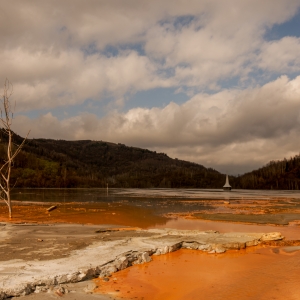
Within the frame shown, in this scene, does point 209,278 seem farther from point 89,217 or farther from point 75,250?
point 89,217

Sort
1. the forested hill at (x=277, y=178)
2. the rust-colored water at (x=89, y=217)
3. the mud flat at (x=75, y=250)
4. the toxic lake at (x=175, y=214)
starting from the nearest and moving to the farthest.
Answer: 1. the mud flat at (x=75, y=250)
2. the toxic lake at (x=175, y=214)
3. the rust-colored water at (x=89, y=217)
4. the forested hill at (x=277, y=178)

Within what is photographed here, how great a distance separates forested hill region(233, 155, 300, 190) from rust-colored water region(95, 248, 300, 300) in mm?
161509

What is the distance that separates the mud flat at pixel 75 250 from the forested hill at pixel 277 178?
523 ft

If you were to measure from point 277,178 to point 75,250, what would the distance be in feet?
584

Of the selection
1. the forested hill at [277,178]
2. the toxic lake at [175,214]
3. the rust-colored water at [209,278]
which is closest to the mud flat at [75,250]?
the rust-colored water at [209,278]

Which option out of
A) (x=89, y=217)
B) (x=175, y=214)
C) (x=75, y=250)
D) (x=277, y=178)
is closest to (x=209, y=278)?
(x=75, y=250)

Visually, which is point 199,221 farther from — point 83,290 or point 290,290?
point 83,290

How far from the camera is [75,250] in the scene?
12406 mm

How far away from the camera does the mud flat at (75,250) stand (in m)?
8.65

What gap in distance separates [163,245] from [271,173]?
181 meters

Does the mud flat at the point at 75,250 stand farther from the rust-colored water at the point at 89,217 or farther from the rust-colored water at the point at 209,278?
the rust-colored water at the point at 89,217

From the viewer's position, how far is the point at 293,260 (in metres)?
12.5

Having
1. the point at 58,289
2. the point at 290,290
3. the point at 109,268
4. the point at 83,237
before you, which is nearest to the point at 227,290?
the point at 290,290

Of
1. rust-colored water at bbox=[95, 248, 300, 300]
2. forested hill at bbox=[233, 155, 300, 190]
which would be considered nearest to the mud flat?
rust-colored water at bbox=[95, 248, 300, 300]
